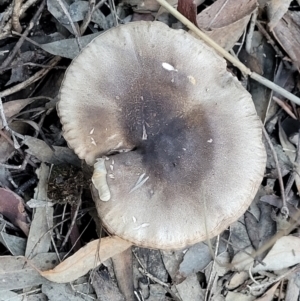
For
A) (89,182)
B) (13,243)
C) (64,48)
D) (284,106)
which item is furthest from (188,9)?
(13,243)

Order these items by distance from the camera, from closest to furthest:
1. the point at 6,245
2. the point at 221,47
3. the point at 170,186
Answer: the point at 170,186, the point at 6,245, the point at 221,47

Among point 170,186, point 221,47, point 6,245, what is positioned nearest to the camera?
point 170,186

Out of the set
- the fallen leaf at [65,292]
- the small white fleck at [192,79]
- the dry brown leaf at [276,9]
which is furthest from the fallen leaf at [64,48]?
the fallen leaf at [65,292]

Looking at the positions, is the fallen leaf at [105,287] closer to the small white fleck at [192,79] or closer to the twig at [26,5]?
the small white fleck at [192,79]

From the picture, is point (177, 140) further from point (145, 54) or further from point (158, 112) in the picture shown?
point (145, 54)

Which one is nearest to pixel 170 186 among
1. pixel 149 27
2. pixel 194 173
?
pixel 194 173

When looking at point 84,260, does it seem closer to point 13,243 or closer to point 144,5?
point 13,243
